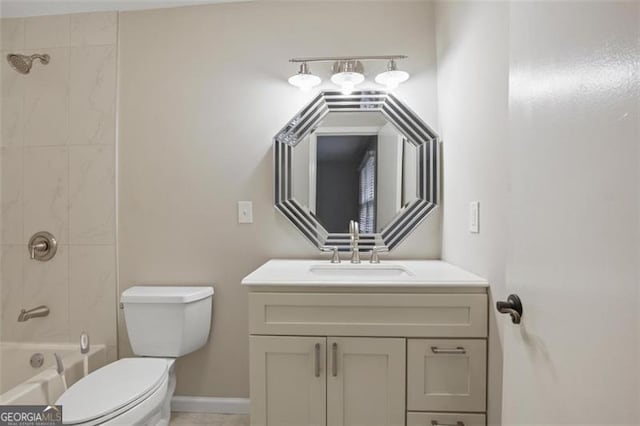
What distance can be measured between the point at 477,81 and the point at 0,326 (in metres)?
3.01

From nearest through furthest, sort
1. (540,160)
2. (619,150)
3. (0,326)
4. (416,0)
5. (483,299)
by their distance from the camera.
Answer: (619,150)
(540,160)
(483,299)
(416,0)
(0,326)

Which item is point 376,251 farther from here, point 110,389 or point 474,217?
point 110,389

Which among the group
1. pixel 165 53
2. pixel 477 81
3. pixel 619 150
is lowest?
pixel 619 150

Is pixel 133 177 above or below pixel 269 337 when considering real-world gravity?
above

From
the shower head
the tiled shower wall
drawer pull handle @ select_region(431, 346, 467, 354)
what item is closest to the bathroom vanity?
drawer pull handle @ select_region(431, 346, 467, 354)

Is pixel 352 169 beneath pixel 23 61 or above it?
beneath

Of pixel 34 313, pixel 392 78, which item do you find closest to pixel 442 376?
pixel 392 78

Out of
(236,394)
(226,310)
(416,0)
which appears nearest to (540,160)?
(416,0)

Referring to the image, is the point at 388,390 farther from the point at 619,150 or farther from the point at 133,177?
the point at 133,177

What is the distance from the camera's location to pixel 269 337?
1250 millimetres

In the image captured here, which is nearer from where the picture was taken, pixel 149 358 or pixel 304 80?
pixel 149 358

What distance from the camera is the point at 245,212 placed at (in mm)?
1843

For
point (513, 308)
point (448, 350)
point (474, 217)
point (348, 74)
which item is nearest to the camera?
point (513, 308)

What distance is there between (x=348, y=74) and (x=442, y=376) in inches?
60.0
